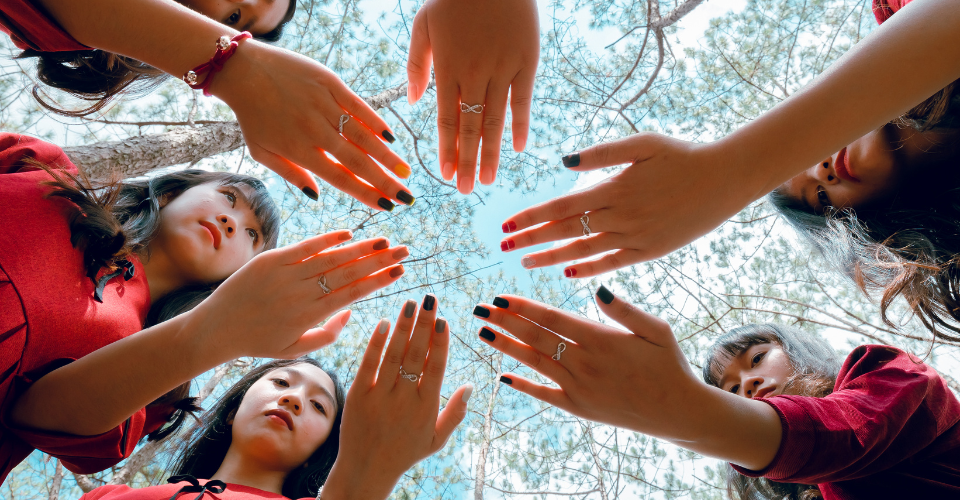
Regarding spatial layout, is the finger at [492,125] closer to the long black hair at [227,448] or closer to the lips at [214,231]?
the lips at [214,231]

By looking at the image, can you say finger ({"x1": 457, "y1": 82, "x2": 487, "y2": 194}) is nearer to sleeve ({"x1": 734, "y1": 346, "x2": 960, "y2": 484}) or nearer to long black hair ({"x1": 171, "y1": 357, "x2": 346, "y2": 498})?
sleeve ({"x1": 734, "y1": 346, "x2": 960, "y2": 484})

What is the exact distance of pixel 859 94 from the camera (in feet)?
4.52

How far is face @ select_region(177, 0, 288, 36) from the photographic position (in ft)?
7.54

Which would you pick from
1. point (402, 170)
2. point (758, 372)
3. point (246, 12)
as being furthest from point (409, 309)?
point (758, 372)

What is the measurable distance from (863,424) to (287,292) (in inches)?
80.3

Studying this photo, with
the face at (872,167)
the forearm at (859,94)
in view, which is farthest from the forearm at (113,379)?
the face at (872,167)

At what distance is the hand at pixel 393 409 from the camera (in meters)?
1.82

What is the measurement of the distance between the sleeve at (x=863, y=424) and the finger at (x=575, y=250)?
87 centimetres

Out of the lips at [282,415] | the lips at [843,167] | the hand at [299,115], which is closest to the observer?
the hand at [299,115]

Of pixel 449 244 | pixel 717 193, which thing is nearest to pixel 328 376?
pixel 449 244

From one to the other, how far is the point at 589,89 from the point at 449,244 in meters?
1.80

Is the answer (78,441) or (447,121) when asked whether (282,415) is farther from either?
(447,121)

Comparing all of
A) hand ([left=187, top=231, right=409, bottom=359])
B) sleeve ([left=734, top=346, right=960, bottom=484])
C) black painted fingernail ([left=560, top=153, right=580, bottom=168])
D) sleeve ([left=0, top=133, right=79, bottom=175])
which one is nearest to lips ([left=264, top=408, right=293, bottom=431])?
hand ([left=187, top=231, right=409, bottom=359])

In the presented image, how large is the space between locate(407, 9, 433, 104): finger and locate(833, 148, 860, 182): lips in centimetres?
191
